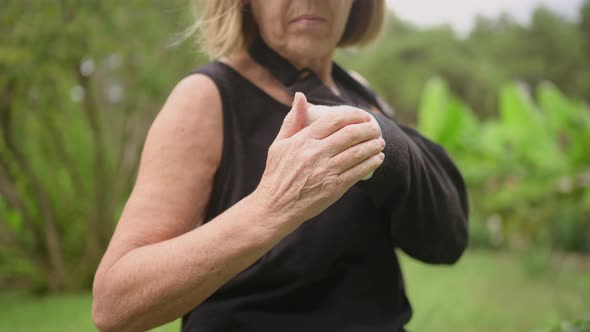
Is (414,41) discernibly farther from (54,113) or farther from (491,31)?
(54,113)

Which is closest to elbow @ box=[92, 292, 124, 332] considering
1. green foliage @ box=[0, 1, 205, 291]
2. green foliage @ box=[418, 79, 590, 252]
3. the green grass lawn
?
the green grass lawn

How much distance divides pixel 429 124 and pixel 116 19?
478 cm

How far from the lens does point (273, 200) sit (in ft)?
3.09

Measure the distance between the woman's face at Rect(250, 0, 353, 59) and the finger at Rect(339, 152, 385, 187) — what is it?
38cm

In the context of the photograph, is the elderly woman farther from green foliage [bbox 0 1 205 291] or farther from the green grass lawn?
green foliage [bbox 0 1 205 291]

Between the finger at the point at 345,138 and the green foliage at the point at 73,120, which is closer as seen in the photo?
the finger at the point at 345,138

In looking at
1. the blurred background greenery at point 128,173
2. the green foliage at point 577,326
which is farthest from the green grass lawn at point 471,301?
the green foliage at point 577,326

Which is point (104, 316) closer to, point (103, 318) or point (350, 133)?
point (103, 318)

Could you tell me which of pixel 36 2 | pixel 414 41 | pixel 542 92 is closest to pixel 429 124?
pixel 542 92

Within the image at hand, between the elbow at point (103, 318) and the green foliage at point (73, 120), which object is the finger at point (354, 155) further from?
the green foliage at point (73, 120)

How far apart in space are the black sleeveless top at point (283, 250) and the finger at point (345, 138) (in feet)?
0.69

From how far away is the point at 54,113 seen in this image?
706cm

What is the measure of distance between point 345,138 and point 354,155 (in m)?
0.03

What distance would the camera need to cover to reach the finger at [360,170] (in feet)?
3.06
